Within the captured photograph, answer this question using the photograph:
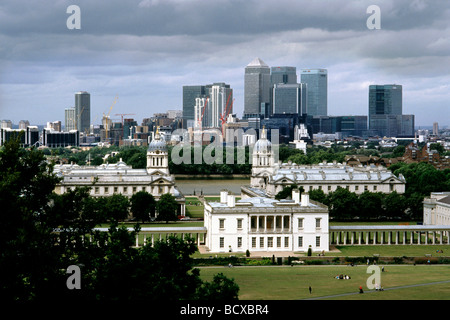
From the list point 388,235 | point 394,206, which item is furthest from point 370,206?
point 388,235

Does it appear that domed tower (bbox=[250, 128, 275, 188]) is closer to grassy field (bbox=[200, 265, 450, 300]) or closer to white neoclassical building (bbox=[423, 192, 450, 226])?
white neoclassical building (bbox=[423, 192, 450, 226])

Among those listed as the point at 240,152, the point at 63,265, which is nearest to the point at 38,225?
the point at 63,265

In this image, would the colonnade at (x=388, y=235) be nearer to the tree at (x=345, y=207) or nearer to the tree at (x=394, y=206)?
the tree at (x=345, y=207)

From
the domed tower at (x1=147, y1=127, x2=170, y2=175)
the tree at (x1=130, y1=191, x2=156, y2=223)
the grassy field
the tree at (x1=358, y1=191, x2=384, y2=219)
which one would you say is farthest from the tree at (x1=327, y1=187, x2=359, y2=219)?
the grassy field

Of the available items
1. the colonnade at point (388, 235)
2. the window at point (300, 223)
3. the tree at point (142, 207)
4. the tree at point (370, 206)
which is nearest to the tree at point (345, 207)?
the tree at point (370, 206)

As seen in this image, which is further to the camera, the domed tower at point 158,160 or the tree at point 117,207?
the domed tower at point 158,160

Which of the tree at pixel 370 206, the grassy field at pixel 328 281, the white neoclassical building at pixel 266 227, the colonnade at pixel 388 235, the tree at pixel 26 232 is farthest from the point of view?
the tree at pixel 370 206
